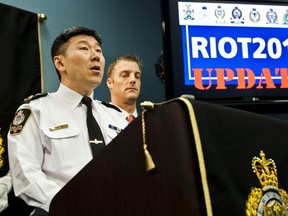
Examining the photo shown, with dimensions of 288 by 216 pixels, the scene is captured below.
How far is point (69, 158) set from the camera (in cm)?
146

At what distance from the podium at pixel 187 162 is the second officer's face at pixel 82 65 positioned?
103 centimetres

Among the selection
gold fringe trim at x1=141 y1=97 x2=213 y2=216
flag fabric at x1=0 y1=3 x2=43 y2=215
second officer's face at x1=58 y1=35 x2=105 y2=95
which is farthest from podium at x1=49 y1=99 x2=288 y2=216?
flag fabric at x1=0 y1=3 x2=43 y2=215

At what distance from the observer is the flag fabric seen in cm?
225

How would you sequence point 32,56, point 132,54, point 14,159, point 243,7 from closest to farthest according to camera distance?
1. point 14,159
2. point 243,7
3. point 32,56
4. point 132,54

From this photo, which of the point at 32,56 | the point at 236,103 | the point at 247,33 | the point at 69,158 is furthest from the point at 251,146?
the point at 32,56

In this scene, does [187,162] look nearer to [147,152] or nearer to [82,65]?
[147,152]

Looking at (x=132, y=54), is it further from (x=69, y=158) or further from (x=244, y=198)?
(x=244, y=198)

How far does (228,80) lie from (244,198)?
112cm

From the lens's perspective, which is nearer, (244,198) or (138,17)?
(244,198)

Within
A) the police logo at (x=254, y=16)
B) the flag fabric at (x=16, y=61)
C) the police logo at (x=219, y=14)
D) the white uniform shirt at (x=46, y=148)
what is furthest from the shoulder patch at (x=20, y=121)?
the police logo at (x=254, y=16)

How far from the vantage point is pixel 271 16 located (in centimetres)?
180

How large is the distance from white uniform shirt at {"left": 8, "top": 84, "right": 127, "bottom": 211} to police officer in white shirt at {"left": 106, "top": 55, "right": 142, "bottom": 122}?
2.80 feet

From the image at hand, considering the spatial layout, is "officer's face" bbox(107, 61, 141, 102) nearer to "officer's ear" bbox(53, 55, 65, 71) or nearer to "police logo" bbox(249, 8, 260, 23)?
"officer's ear" bbox(53, 55, 65, 71)

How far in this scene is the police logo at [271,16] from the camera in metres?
1.79
